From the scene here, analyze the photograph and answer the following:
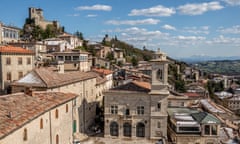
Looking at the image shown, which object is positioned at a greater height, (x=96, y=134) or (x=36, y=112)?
(x=36, y=112)

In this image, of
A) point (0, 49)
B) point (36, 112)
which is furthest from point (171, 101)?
point (36, 112)

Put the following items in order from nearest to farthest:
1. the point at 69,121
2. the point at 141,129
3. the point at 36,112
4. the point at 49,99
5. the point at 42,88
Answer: the point at 36,112, the point at 49,99, the point at 69,121, the point at 42,88, the point at 141,129

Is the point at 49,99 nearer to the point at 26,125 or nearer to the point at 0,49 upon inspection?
the point at 26,125

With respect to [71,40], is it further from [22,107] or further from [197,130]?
[22,107]

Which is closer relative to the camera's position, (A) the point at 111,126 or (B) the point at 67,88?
(B) the point at 67,88

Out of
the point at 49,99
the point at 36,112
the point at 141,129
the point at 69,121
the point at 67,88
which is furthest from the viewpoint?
the point at 141,129

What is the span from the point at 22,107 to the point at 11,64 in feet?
65.0

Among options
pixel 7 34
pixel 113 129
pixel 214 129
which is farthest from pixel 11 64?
pixel 7 34

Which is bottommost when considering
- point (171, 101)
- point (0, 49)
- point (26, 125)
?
point (171, 101)

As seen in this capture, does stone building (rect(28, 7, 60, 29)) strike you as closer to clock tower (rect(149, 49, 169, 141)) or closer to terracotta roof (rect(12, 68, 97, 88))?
terracotta roof (rect(12, 68, 97, 88))

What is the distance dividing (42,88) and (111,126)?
1531cm

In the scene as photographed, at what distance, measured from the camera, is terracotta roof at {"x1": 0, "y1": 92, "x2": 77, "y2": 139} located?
16047mm

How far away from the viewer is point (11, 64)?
37.0m

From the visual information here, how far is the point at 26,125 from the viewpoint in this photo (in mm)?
17766
